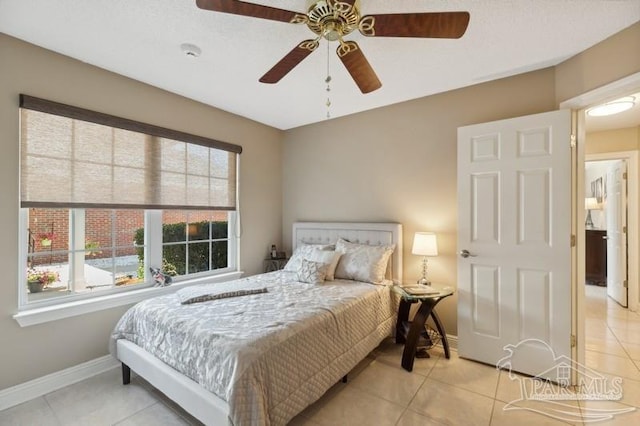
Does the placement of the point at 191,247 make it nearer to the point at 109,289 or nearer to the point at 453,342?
the point at 109,289

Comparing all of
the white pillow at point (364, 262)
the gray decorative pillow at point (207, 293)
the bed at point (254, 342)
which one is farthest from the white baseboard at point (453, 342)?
the gray decorative pillow at point (207, 293)

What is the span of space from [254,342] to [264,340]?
0.20 ft

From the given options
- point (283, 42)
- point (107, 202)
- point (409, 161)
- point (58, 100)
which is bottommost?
point (107, 202)

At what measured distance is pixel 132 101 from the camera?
8.84 ft

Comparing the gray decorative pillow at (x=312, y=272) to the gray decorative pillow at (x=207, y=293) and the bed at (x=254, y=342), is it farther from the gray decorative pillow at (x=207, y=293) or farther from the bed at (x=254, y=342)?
the gray decorative pillow at (x=207, y=293)

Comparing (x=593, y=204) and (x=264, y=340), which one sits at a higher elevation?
(x=593, y=204)

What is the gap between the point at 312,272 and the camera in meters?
2.94

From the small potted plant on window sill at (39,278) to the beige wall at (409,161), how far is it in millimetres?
2646

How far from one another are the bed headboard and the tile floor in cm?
102

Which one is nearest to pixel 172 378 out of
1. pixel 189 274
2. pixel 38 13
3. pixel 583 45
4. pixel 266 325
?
pixel 266 325

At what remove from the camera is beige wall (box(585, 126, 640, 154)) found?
3756mm

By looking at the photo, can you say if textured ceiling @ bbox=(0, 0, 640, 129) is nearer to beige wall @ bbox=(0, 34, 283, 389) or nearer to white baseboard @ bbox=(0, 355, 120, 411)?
beige wall @ bbox=(0, 34, 283, 389)

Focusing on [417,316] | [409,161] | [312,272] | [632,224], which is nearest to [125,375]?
[312,272]

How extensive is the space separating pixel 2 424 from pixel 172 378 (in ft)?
3.81
